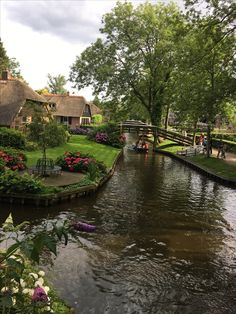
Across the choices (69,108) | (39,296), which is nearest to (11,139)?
(39,296)

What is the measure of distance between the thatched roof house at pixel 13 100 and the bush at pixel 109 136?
8951 millimetres

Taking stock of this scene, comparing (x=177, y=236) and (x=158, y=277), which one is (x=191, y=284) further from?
(x=177, y=236)

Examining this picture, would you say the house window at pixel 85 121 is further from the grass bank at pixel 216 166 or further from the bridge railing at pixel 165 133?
the grass bank at pixel 216 166

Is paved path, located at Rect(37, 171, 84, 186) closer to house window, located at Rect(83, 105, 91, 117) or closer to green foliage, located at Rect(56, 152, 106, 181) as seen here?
green foliage, located at Rect(56, 152, 106, 181)

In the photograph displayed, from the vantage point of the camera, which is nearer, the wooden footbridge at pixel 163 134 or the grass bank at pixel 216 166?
the grass bank at pixel 216 166

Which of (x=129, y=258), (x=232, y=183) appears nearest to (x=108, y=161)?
(x=232, y=183)

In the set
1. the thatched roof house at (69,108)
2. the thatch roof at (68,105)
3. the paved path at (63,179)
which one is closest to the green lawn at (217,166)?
the paved path at (63,179)

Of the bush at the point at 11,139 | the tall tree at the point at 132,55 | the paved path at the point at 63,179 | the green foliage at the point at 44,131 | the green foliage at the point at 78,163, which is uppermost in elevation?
Answer: the tall tree at the point at 132,55

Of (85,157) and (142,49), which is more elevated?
(142,49)

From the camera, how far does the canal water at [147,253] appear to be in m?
9.41

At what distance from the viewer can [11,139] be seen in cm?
3203

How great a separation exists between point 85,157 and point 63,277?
1544 cm

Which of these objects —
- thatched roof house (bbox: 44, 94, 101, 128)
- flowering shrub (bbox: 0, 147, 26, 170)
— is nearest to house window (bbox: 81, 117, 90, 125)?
thatched roof house (bbox: 44, 94, 101, 128)

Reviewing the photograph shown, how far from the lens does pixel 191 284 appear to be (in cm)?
1045
